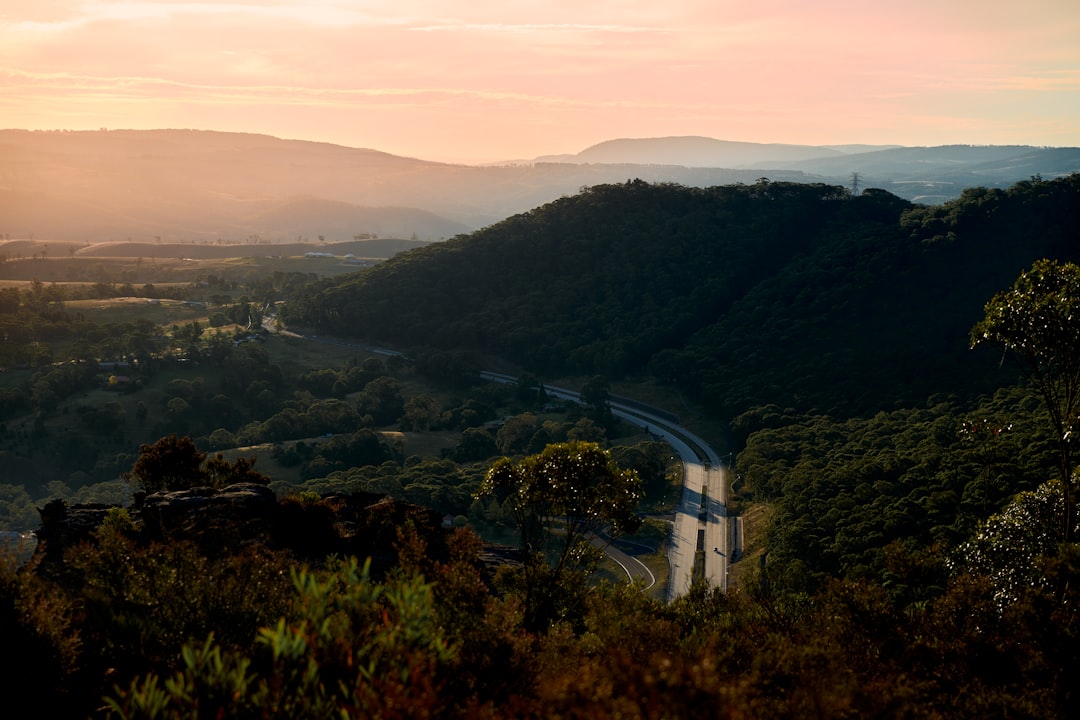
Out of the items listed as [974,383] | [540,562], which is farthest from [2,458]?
[974,383]

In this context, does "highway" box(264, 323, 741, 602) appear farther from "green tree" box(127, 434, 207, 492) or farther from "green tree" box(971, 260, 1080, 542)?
"green tree" box(127, 434, 207, 492)

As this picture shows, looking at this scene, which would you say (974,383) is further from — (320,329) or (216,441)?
(320,329)

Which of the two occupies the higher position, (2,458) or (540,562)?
(540,562)

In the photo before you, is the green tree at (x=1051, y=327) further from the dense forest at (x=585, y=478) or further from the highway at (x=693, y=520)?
the highway at (x=693, y=520)

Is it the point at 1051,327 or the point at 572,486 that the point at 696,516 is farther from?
the point at 1051,327

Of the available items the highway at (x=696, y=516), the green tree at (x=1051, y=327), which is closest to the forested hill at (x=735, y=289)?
the highway at (x=696, y=516)

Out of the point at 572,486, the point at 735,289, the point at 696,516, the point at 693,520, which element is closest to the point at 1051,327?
the point at 572,486
